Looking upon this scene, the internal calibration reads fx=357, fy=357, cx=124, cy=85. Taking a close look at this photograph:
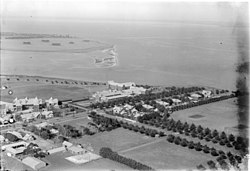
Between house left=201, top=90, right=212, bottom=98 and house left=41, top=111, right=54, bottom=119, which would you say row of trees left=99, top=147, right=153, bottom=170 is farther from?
house left=201, top=90, right=212, bottom=98

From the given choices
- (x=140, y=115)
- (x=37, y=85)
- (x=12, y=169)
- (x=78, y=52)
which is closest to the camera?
(x=12, y=169)

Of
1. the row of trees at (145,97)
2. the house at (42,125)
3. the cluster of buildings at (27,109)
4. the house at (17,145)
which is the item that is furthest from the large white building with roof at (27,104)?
the house at (17,145)

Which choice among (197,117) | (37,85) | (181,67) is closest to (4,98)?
(37,85)

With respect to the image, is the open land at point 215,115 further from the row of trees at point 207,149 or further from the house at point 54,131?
the house at point 54,131

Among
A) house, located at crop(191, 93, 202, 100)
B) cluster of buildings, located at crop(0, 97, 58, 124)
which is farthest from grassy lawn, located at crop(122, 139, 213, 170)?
house, located at crop(191, 93, 202, 100)

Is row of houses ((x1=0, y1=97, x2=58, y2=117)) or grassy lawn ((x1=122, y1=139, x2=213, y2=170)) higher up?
row of houses ((x1=0, y1=97, x2=58, y2=117))

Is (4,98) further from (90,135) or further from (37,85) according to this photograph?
(90,135)
